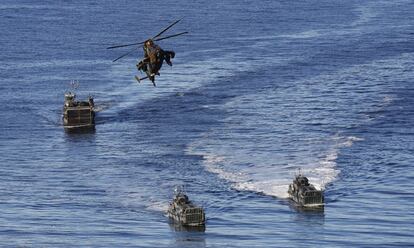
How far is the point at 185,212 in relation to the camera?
516ft

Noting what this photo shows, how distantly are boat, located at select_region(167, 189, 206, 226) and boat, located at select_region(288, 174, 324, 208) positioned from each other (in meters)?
12.8

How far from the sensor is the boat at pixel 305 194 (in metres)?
164

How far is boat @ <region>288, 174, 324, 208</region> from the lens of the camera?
16384 centimetres

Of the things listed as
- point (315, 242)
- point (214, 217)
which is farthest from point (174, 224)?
point (315, 242)

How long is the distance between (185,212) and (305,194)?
15933mm

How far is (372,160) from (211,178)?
24.8 m

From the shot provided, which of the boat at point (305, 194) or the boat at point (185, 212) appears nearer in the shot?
the boat at point (185, 212)

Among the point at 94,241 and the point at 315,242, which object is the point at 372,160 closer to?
the point at 315,242

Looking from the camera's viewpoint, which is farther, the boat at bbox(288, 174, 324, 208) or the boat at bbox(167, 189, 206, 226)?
the boat at bbox(288, 174, 324, 208)

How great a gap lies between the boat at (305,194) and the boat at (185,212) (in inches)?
504

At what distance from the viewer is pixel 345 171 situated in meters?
184

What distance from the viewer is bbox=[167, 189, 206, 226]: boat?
158 metres

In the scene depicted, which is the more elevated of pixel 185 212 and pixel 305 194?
pixel 305 194

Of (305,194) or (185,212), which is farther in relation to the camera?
(305,194)
